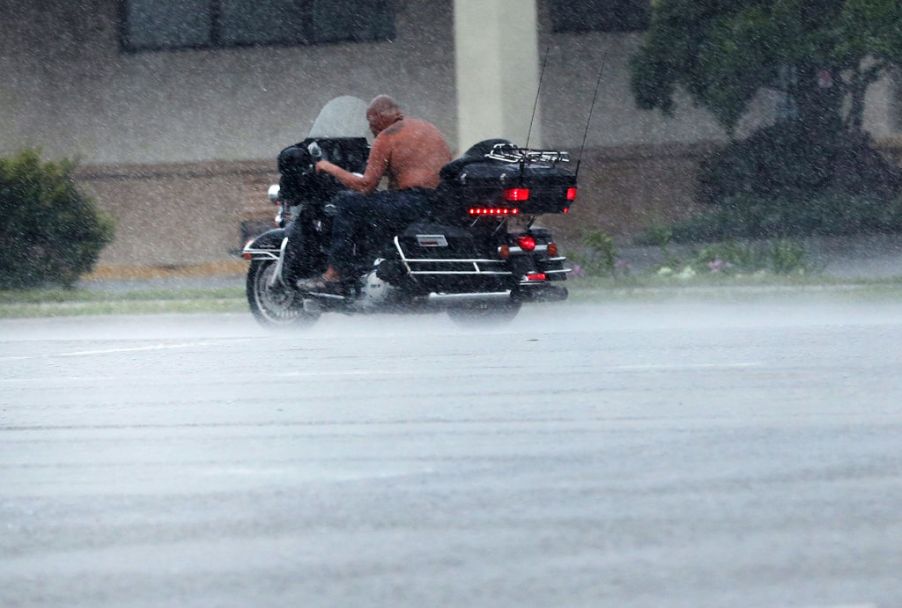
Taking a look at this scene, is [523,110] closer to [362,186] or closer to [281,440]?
[362,186]

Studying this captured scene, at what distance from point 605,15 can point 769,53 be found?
490 centimetres

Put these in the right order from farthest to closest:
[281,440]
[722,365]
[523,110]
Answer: [523,110] → [722,365] → [281,440]

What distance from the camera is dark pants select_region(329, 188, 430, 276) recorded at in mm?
14586

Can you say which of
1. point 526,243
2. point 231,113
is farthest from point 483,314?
point 231,113

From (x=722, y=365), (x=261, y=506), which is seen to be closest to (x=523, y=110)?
(x=722, y=365)

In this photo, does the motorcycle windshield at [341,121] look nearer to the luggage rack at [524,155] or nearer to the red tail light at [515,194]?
the luggage rack at [524,155]

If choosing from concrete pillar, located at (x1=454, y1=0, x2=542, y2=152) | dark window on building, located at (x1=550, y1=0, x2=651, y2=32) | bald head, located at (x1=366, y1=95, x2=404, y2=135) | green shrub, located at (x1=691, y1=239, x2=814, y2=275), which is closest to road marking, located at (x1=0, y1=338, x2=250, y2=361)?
bald head, located at (x1=366, y1=95, x2=404, y2=135)

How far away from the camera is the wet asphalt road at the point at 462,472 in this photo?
6402mm

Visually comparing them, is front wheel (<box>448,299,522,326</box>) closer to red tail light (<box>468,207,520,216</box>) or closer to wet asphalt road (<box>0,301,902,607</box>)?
wet asphalt road (<box>0,301,902,607</box>)

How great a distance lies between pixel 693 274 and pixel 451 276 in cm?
577

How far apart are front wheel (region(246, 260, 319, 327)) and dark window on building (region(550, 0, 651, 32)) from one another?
39.3ft

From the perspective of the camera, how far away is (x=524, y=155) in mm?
14461

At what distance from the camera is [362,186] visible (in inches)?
576

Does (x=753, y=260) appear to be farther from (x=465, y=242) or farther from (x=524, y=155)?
(x=465, y=242)
